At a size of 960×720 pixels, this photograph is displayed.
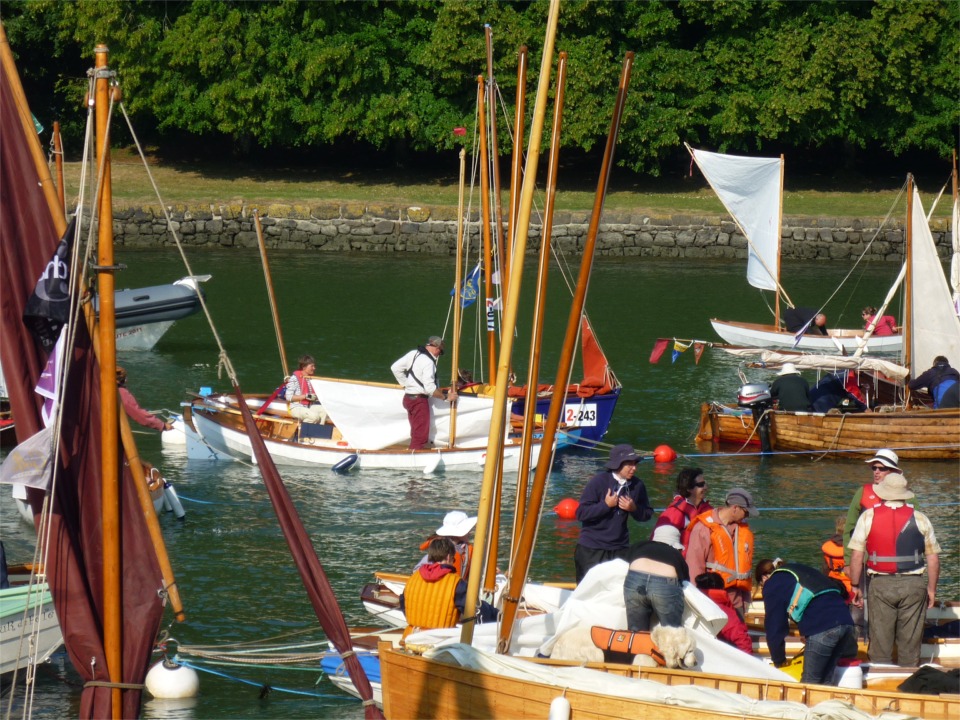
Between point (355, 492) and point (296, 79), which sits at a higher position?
point (296, 79)

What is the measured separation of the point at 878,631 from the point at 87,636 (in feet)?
20.0

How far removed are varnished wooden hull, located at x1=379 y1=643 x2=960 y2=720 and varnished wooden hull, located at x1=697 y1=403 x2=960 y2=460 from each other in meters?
11.0

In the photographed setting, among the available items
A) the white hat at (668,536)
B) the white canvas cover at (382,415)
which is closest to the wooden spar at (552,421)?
the white hat at (668,536)

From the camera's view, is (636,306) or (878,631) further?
(636,306)

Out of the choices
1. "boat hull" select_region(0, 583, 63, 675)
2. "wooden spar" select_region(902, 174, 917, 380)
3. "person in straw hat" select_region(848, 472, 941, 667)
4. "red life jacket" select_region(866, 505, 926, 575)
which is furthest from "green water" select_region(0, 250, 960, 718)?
"red life jacket" select_region(866, 505, 926, 575)

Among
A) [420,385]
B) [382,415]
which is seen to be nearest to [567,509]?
[420,385]

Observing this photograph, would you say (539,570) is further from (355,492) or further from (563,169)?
(563,169)

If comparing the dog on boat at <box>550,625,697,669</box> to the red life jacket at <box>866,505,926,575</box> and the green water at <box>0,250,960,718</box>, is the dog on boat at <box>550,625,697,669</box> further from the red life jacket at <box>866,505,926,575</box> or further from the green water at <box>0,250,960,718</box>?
the green water at <box>0,250,960,718</box>

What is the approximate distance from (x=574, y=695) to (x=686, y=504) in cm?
283

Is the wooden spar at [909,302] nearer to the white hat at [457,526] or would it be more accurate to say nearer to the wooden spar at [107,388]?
the white hat at [457,526]

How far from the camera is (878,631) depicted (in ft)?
33.6

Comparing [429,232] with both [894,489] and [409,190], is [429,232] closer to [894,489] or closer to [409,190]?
[409,190]

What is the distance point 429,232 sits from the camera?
42281mm

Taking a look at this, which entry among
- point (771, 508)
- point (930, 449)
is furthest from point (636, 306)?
point (771, 508)
